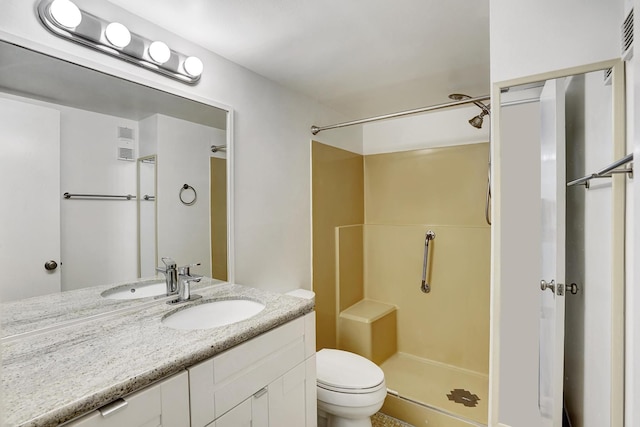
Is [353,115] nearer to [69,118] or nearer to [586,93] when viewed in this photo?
[586,93]

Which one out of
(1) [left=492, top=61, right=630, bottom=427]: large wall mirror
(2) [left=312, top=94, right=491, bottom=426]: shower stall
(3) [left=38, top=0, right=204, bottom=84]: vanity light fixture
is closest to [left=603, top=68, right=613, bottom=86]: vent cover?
(1) [left=492, top=61, right=630, bottom=427]: large wall mirror

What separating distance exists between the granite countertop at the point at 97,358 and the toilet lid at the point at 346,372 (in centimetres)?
68

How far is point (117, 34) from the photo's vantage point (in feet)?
4.41

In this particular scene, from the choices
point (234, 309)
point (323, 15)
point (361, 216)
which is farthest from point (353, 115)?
point (234, 309)

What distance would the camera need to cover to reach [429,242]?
2.79 m

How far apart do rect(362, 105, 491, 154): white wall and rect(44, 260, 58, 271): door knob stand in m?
2.63

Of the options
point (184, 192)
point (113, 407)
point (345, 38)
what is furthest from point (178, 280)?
point (345, 38)

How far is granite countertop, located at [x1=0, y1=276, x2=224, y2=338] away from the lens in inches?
44.4

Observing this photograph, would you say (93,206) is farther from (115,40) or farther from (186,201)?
(115,40)

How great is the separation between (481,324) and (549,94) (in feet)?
6.37

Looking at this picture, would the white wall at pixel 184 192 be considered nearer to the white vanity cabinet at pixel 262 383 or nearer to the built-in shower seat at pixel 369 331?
the white vanity cabinet at pixel 262 383

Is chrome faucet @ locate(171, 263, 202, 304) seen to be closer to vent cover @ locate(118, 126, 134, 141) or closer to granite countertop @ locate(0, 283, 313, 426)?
granite countertop @ locate(0, 283, 313, 426)

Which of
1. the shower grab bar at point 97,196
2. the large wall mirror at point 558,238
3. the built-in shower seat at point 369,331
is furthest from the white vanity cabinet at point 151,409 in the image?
the built-in shower seat at point 369,331

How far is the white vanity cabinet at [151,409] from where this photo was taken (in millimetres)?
803
